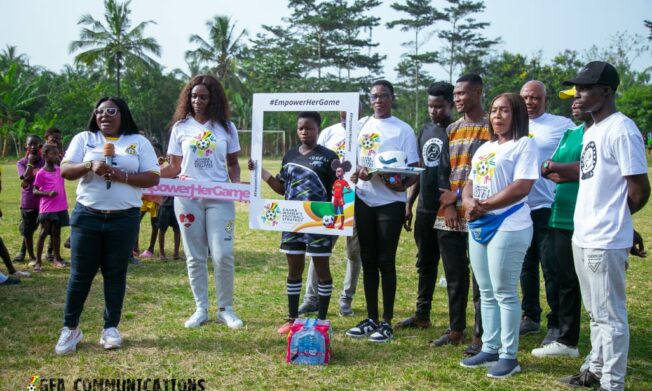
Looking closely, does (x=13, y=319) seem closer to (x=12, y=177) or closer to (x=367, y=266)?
(x=367, y=266)

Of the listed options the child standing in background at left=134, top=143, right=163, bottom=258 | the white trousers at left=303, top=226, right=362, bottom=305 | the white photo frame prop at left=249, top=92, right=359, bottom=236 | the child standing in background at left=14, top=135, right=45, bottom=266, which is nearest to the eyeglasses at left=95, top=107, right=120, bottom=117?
the white photo frame prop at left=249, top=92, right=359, bottom=236

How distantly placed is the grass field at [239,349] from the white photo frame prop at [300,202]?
1.04 metres

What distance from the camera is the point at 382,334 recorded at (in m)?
5.28

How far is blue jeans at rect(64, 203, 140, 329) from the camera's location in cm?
491

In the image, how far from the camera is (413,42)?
5222 centimetres

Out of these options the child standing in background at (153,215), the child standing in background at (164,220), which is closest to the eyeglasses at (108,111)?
the child standing in background at (164,220)

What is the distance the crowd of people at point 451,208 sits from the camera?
3.87 m

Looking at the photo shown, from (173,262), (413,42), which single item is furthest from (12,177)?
(413,42)

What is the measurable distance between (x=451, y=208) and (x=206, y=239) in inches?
96.1

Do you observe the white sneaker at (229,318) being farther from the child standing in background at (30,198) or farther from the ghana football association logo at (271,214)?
the child standing in background at (30,198)

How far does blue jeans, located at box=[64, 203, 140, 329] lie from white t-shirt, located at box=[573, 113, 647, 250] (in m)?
3.60

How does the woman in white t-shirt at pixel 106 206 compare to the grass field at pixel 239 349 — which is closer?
the grass field at pixel 239 349

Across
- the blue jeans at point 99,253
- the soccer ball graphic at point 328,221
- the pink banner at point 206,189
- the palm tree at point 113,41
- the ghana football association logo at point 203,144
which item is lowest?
the blue jeans at point 99,253

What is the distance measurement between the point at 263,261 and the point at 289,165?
12.9 ft
